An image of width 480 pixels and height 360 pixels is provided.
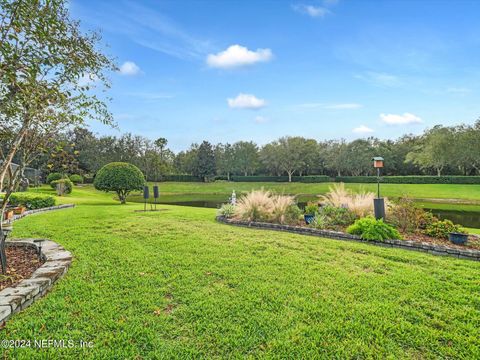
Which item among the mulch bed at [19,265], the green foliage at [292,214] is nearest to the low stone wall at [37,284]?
the mulch bed at [19,265]

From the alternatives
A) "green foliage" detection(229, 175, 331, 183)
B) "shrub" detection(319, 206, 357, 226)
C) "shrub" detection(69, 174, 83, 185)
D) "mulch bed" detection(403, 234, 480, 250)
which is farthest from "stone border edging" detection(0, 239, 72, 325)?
"green foliage" detection(229, 175, 331, 183)

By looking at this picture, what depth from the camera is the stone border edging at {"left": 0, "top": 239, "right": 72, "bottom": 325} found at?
2.34 metres

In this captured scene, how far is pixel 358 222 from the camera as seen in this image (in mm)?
5484

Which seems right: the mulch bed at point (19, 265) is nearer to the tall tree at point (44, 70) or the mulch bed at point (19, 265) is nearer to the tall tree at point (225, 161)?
the tall tree at point (44, 70)

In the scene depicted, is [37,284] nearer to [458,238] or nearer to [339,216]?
[339,216]

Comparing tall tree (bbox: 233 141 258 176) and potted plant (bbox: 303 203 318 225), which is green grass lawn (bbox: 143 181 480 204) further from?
tall tree (bbox: 233 141 258 176)

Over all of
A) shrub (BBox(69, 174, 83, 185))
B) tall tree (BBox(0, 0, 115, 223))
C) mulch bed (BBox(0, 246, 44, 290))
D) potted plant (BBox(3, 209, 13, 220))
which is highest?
tall tree (BBox(0, 0, 115, 223))

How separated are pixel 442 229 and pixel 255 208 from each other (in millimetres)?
3928

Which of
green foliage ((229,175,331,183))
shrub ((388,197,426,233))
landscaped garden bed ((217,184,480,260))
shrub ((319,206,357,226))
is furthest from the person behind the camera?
green foliage ((229,175,331,183))

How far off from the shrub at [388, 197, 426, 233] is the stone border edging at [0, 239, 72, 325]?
5905 millimetres

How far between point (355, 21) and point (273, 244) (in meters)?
6.81

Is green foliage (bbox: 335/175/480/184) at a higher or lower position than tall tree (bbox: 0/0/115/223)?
lower

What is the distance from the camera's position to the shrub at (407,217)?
5574 millimetres

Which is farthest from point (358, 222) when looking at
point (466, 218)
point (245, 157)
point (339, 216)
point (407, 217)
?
point (245, 157)
